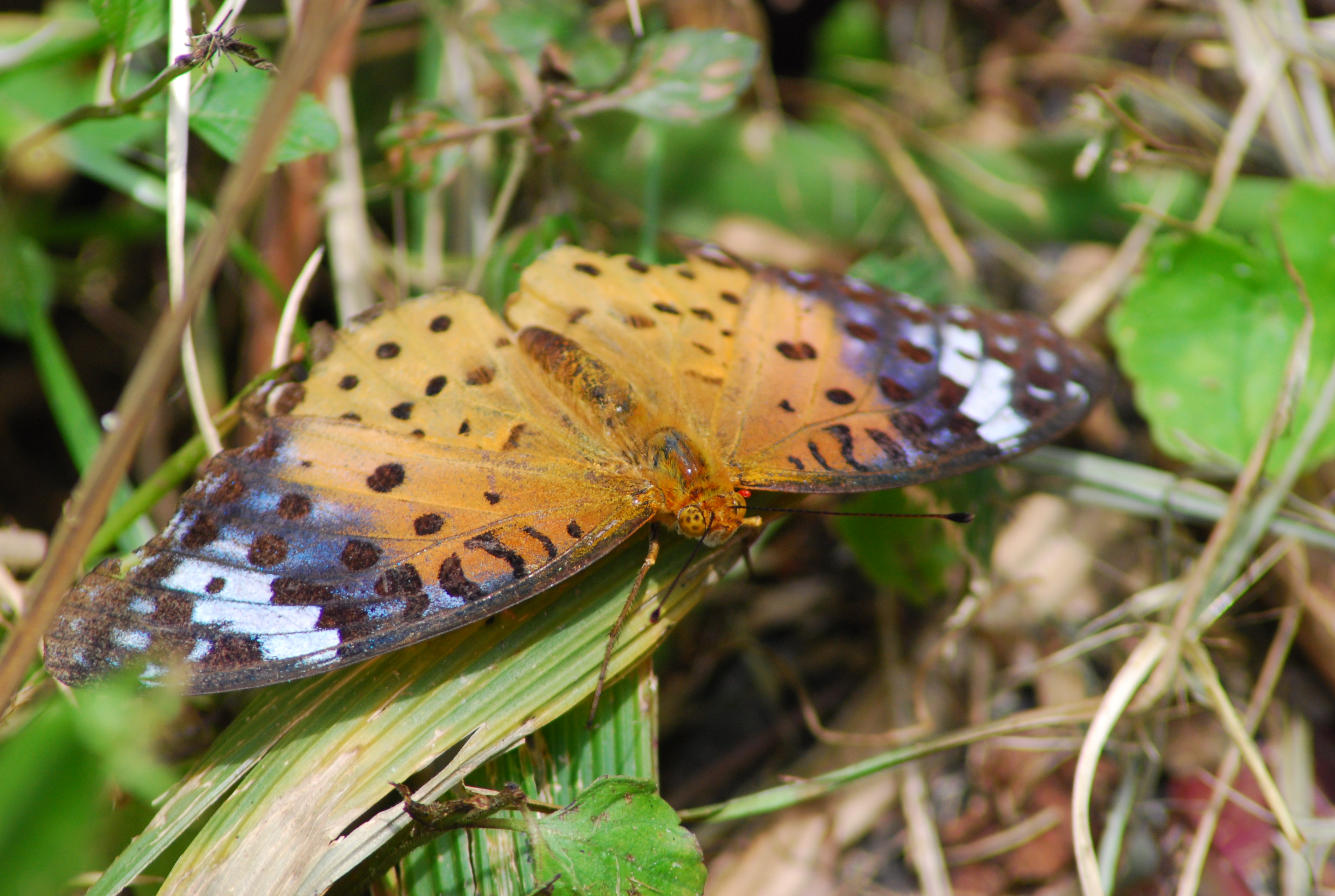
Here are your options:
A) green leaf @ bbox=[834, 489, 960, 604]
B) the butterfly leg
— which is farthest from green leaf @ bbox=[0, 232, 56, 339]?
green leaf @ bbox=[834, 489, 960, 604]

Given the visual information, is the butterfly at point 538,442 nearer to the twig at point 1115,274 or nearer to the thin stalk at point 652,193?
the thin stalk at point 652,193

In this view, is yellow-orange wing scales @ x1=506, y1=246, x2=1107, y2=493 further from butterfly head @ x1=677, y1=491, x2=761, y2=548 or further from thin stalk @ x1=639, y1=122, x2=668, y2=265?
thin stalk @ x1=639, y1=122, x2=668, y2=265

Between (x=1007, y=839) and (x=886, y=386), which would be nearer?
(x=886, y=386)

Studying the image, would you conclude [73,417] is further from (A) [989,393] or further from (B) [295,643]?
(A) [989,393]

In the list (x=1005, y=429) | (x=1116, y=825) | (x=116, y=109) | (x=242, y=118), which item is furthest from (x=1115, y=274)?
(x=116, y=109)

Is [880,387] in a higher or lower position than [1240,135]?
lower

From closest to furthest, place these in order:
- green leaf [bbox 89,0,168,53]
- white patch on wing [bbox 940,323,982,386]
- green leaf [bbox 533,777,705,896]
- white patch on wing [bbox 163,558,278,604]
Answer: green leaf [bbox 533,777,705,896] < white patch on wing [bbox 163,558,278,604] < green leaf [bbox 89,0,168,53] < white patch on wing [bbox 940,323,982,386]
